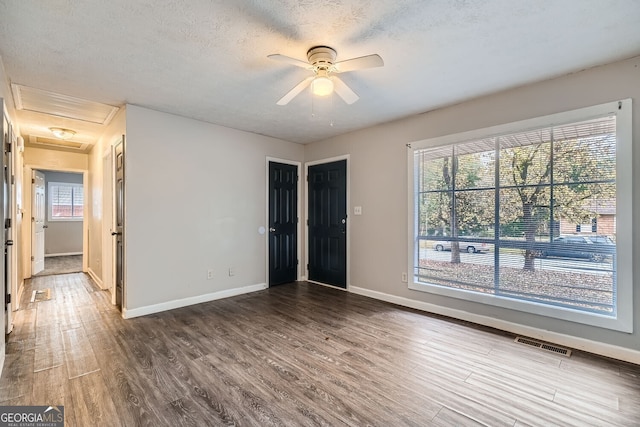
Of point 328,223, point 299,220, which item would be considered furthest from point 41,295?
point 328,223

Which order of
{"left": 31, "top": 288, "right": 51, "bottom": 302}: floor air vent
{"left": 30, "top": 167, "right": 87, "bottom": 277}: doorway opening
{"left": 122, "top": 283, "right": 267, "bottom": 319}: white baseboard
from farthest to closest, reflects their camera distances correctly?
{"left": 30, "top": 167, "right": 87, "bottom": 277}: doorway opening
{"left": 31, "top": 288, "right": 51, "bottom": 302}: floor air vent
{"left": 122, "top": 283, "right": 267, "bottom": 319}: white baseboard

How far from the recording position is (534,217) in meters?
2.87

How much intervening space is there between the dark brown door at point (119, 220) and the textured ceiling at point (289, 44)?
76 cm

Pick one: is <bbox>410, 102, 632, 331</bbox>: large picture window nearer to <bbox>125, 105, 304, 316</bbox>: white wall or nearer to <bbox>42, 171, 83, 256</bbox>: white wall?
<bbox>125, 105, 304, 316</bbox>: white wall

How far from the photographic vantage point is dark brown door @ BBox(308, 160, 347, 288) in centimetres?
466

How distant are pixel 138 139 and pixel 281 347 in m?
2.86

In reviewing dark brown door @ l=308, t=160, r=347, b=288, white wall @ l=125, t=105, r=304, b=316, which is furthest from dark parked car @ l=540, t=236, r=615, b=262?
white wall @ l=125, t=105, r=304, b=316

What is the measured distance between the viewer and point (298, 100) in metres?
3.28

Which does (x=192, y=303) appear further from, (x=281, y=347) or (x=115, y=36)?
(x=115, y=36)

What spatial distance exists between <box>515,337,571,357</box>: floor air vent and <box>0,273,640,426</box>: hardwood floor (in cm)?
7

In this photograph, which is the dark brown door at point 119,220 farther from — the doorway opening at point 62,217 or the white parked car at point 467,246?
the doorway opening at point 62,217

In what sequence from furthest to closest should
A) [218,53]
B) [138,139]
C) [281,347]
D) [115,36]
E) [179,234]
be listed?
[179,234] → [138,139] → [281,347] → [218,53] → [115,36]

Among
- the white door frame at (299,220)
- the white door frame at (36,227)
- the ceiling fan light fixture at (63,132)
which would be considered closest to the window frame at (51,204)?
the white door frame at (36,227)

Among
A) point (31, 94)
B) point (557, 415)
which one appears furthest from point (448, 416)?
point (31, 94)
